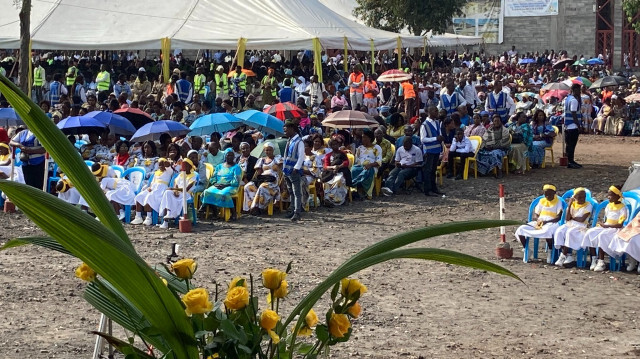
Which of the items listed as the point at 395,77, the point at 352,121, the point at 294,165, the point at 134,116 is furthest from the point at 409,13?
the point at 294,165

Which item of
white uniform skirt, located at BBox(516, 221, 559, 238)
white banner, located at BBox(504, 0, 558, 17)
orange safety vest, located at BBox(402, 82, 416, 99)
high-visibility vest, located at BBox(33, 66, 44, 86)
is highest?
white banner, located at BBox(504, 0, 558, 17)

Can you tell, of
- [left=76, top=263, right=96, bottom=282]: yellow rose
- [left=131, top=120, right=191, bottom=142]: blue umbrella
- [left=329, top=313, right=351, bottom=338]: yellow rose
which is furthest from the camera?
[left=131, top=120, right=191, bottom=142]: blue umbrella

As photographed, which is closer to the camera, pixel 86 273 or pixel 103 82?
pixel 86 273

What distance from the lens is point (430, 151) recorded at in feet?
50.8

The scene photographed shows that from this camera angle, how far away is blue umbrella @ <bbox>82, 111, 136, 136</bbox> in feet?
51.2

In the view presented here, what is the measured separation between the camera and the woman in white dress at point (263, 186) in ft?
45.8

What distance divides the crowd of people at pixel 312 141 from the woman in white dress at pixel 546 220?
11.9 feet

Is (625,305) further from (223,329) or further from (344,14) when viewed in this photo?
(344,14)

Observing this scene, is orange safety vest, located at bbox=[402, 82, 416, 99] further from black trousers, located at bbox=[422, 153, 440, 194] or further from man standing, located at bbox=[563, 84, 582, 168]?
black trousers, located at bbox=[422, 153, 440, 194]

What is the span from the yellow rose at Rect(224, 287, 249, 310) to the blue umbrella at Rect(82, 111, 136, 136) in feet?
41.1

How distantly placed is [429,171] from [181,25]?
35.4ft

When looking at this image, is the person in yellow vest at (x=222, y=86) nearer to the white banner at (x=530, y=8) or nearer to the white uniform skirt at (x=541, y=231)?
the white uniform skirt at (x=541, y=231)

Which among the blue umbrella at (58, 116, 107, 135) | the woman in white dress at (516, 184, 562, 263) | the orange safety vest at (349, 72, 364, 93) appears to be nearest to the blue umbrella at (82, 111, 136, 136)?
the blue umbrella at (58, 116, 107, 135)

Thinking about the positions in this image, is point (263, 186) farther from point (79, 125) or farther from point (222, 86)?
point (222, 86)
